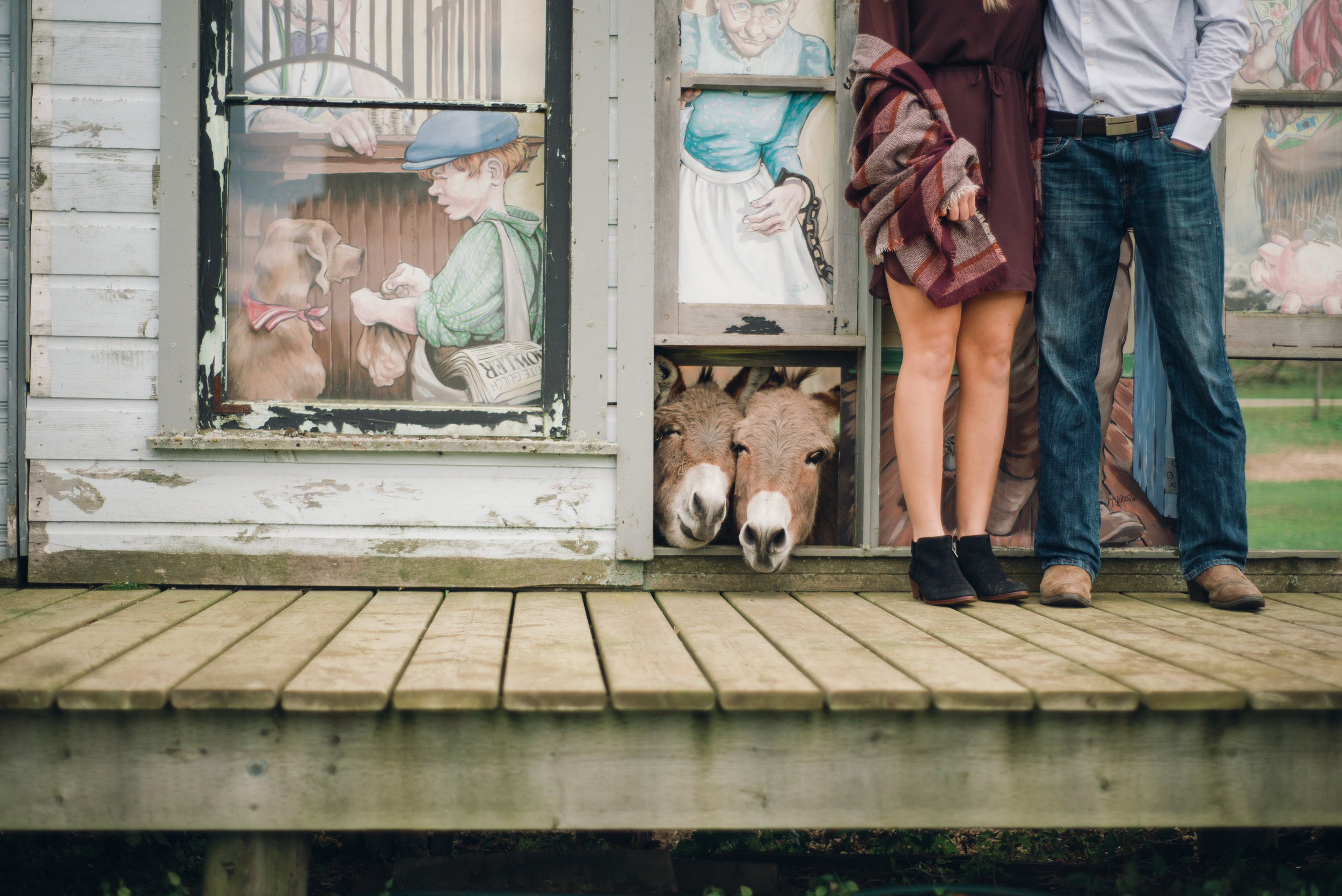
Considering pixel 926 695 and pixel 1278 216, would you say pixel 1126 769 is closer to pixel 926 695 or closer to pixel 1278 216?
pixel 926 695

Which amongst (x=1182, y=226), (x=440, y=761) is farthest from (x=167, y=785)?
(x=1182, y=226)

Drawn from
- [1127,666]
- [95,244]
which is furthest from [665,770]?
[95,244]

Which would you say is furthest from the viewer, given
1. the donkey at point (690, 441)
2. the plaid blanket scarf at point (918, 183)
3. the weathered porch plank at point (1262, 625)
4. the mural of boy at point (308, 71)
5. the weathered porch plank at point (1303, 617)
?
the mural of boy at point (308, 71)

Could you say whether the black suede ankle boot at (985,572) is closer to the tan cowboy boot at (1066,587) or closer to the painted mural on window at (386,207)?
the tan cowboy boot at (1066,587)

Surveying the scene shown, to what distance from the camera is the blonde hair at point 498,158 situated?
260 centimetres

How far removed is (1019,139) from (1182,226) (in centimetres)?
48

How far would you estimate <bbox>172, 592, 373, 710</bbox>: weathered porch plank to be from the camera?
138cm

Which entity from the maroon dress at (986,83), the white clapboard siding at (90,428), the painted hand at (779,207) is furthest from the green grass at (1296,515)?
the white clapboard siding at (90,428)

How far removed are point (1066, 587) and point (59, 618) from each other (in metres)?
2.46

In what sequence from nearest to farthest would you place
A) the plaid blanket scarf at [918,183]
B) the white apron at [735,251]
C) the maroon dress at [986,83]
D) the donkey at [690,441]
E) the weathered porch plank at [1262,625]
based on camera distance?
the weathered porch plank at [1262,625] < the plaid blanket scarf at [918,183] < the maroon dress at [986,83] < the donkey at [690,441] < the white apron at [735,251]

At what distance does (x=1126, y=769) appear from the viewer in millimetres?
1497

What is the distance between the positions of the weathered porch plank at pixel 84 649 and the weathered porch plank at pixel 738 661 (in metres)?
1.10

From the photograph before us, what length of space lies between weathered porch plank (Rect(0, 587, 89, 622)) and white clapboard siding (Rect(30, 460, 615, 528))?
7.9 inches

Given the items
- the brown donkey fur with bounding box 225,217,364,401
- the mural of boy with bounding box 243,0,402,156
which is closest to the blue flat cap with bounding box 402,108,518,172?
the mural of boy with bounding box 243,0,402,156
